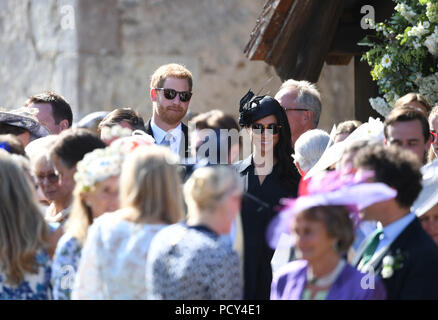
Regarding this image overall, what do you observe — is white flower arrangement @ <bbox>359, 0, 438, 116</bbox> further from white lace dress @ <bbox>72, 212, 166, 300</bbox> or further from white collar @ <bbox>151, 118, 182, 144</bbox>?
white lace dress @ <bbox>72, 212, 166, 300</bbox>

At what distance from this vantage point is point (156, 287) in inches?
145

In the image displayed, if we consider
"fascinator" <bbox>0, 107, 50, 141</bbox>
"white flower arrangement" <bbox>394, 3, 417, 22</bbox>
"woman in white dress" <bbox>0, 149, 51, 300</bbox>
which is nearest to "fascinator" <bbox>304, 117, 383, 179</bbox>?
"white flower arrangement" <bbox>394, 3, 417, 22</bbox>

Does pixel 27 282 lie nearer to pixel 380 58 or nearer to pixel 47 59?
pixel 380 58

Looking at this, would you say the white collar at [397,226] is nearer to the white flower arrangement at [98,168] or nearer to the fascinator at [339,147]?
the fascinator at [339,147]

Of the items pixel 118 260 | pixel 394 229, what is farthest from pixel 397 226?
pixel 118 260

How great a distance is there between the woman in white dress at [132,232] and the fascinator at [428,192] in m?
1.33

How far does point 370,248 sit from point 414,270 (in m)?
0.36

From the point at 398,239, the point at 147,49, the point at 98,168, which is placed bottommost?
the point at 398,239

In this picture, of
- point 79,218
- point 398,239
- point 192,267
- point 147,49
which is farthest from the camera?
point 147,49

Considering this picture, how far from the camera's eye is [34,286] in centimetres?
412

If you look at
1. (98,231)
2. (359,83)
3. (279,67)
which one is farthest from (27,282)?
(359,83)

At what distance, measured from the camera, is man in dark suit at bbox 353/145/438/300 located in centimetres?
367

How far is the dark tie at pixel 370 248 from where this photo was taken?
3.98m

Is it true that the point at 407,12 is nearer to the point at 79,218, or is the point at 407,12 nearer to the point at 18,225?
the point at 79,218
